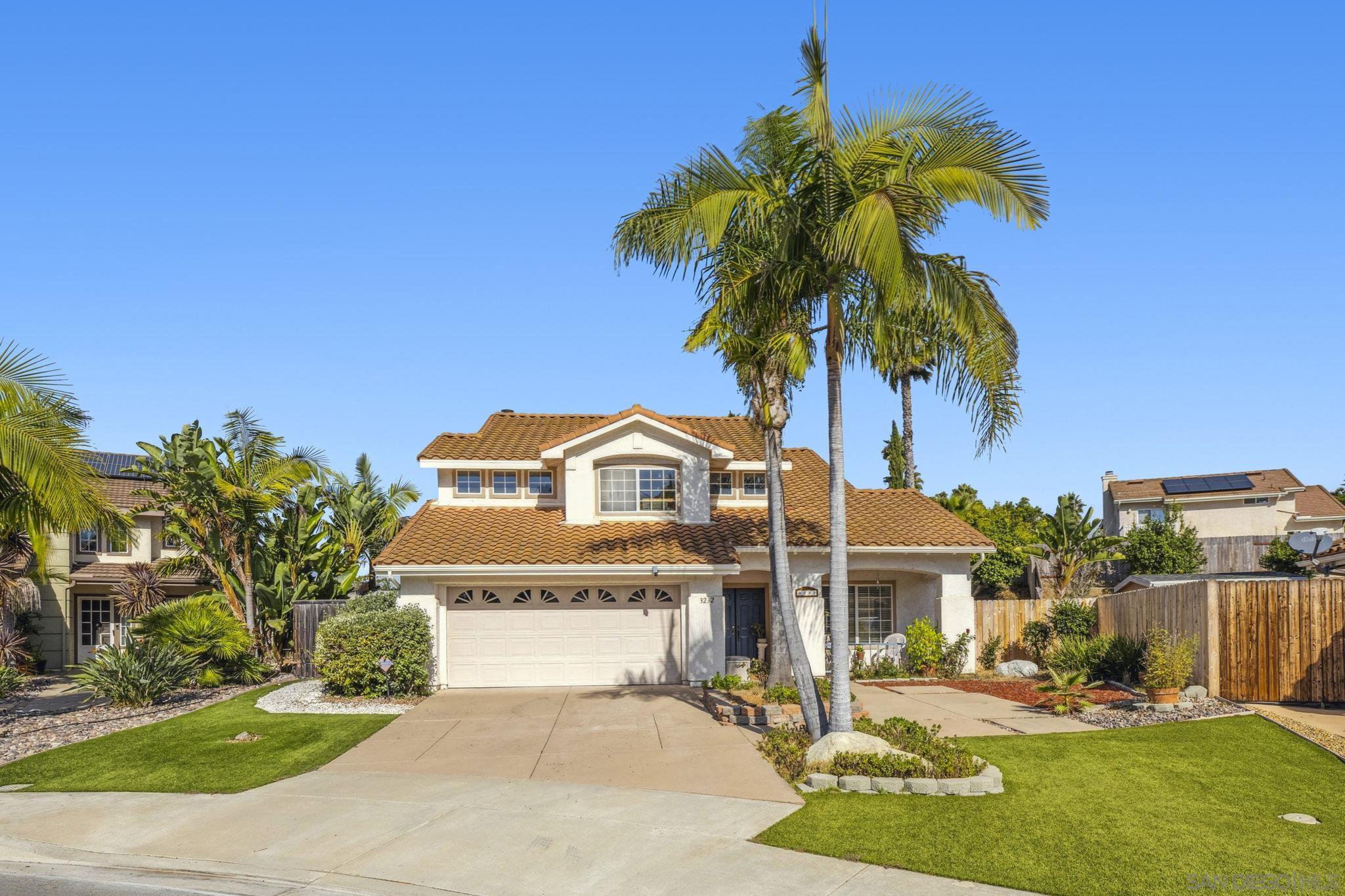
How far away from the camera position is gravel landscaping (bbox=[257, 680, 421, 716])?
674 inches

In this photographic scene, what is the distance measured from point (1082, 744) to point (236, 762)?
1052cm

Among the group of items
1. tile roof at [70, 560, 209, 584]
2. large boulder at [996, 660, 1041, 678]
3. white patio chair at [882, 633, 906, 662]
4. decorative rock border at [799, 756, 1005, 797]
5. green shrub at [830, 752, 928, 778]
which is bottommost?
large boulder at [996, 660, 1041, 678]

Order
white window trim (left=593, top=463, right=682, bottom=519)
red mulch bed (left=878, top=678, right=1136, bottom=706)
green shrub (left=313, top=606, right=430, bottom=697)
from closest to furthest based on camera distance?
red mulch bed (left=878, top=678, right=1136, bottom=706), green shrub (left=313, top=606, right=430, bottom=697), white window trim (left=593, top=463, right=682, bottom=519)

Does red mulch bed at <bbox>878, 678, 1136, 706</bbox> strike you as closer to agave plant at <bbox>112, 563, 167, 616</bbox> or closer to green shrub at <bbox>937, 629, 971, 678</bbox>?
green shrub at <bbox>937, 629, 971, 678</bbox>

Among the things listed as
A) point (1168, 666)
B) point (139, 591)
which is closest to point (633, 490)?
point (1168, 666)

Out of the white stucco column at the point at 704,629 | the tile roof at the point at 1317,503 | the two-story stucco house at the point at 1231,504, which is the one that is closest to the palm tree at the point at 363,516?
Result: the white stucco column at the point at 704,629

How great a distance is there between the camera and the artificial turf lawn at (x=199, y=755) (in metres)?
11.8

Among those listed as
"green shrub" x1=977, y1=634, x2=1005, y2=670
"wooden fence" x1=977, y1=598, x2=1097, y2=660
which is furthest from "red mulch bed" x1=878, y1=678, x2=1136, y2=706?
"wooden fence" x1=977, y1=598, x2=1097, y2=660

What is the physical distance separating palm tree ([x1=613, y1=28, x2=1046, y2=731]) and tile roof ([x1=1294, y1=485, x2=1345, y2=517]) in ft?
143

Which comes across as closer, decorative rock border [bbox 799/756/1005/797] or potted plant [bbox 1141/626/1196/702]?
decorative rock border [bbox 799/756/1005/797]

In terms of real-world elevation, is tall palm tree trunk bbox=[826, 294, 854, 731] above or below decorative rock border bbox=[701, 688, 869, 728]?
above

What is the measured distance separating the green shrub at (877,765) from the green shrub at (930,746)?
0.21m

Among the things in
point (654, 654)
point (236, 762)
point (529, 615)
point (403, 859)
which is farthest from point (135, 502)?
point (403, 859)

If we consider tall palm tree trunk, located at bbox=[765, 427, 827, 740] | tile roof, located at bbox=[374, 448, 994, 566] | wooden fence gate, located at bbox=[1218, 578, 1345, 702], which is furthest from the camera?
tile roof, located at bbox=[374, 448, 994, 566]
